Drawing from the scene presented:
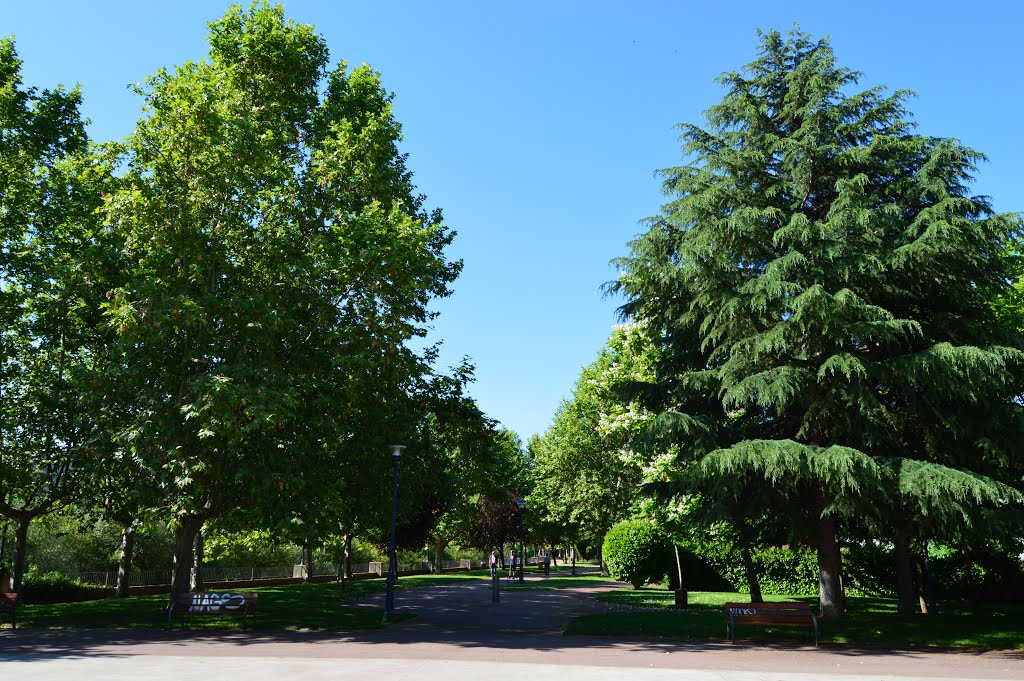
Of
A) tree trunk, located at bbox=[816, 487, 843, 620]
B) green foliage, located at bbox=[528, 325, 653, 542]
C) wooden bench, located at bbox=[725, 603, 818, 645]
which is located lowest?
wooden bench, located at bbox=[725, 603, 818, 645]

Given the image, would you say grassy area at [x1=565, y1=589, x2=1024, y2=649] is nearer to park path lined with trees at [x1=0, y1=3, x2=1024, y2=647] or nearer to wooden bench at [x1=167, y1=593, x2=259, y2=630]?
park path lined with trees at [x1=0, y1=3, x2=1024, y2=647]

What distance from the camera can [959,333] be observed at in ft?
52.3

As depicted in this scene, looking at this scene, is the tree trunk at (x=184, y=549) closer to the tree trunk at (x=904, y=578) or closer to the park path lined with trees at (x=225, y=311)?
the park path lined with trees at (x=225, y=311)

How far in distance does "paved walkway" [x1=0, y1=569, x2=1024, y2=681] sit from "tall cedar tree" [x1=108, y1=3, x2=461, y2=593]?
10.0ft

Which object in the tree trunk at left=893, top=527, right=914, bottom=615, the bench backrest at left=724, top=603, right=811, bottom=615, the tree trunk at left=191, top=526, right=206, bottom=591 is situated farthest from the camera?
the tree trunk at left=191, top=526, right=206, bottom=591

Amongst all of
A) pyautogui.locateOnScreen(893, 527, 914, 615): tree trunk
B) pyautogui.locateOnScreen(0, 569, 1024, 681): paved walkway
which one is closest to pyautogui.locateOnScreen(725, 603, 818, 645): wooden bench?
pyautogui.locateOnScreen(0, 569, 1024, 681): paved walkway

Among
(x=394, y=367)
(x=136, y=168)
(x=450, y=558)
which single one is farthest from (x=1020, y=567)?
(x=450, y=558)

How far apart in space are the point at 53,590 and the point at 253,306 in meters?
18.8

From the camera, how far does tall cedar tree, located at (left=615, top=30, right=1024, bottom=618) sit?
14.6 metres

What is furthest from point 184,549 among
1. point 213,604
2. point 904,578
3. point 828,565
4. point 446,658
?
point 904,578

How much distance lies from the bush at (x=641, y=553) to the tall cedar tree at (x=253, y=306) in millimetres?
14360

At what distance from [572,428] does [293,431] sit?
29.8 meters

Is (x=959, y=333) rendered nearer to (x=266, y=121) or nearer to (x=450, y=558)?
(x=266, y=121)

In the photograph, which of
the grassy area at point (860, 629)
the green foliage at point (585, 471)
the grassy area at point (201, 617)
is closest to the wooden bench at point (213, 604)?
the grassy area at point (201, 617)
